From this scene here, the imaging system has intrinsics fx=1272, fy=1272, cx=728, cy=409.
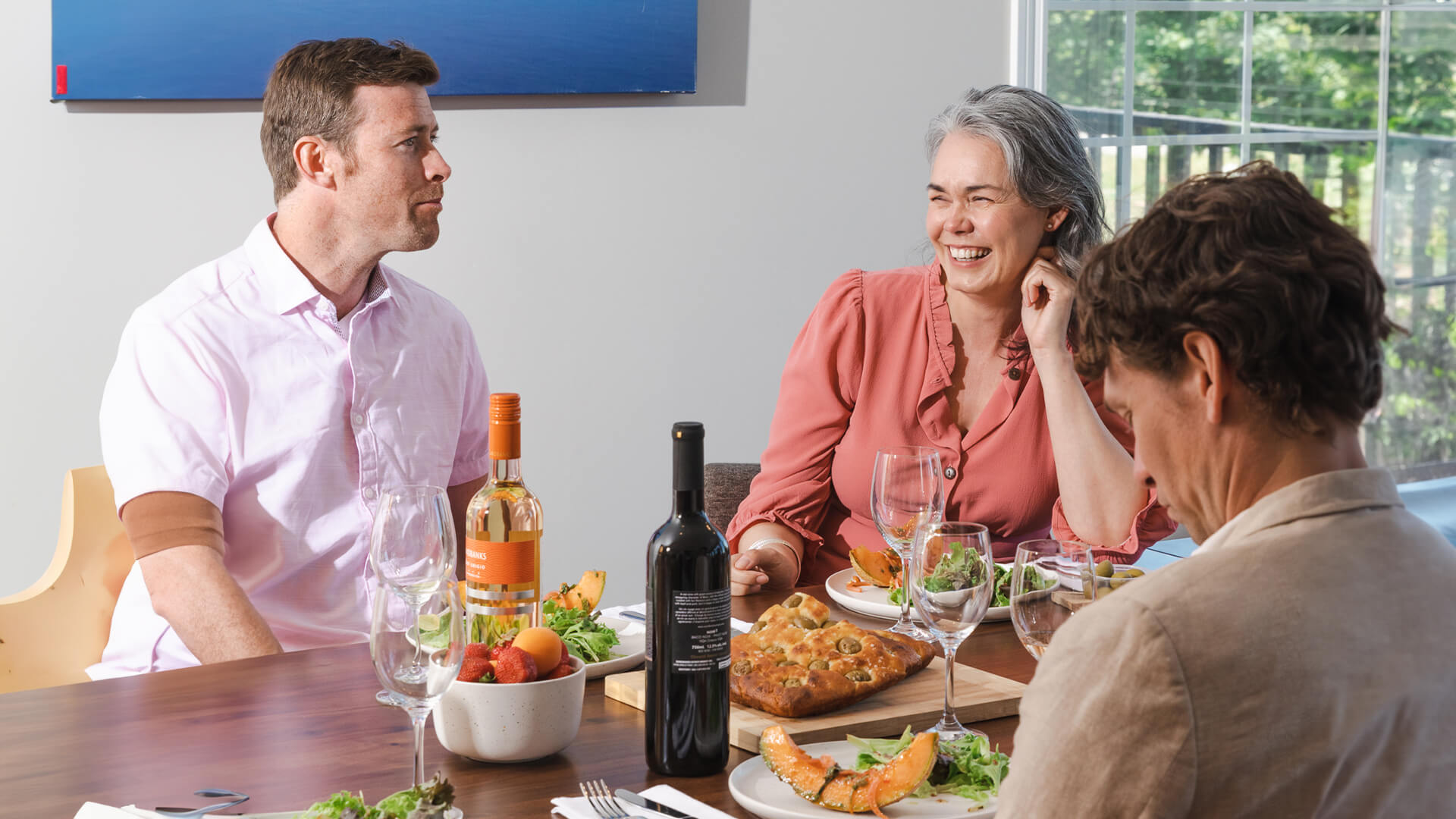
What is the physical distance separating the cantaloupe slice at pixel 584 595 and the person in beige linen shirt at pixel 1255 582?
0.81 m

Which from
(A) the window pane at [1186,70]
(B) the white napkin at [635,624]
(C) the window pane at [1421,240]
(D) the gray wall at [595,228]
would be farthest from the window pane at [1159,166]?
(B) the white napkin at [635,624]

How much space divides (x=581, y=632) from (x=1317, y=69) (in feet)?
12.0

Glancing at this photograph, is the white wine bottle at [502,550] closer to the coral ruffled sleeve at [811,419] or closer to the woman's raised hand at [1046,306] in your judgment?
the coral ruffled sleeve at [811,419]

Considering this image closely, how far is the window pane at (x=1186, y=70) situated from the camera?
3.86 metres

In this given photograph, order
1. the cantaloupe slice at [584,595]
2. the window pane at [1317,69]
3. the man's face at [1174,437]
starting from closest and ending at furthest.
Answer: the man's face at [1174,437], the cantaloupe slice at [584,595], the window pane at [1317,69]

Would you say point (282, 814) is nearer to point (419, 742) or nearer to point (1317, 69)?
point (419, 742)

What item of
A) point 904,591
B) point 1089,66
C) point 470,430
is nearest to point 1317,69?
point 1089,66

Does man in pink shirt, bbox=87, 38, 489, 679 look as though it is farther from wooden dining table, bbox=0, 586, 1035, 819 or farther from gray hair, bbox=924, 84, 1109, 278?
gray hair, bbox=924, 84, 1109, 278

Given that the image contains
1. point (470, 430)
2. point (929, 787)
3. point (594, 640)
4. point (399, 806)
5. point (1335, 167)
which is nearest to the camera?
point (399, 806)

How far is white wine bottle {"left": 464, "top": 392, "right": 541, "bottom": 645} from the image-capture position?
1278 mm

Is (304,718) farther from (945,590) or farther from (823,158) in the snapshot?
(823,158)

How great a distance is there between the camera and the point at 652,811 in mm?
999

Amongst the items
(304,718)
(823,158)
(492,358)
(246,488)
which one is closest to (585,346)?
(492,358)

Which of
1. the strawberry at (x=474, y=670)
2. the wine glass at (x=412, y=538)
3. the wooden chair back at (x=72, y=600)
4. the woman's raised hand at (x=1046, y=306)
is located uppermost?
the woman's raised hand at (x=1046, y=306)
